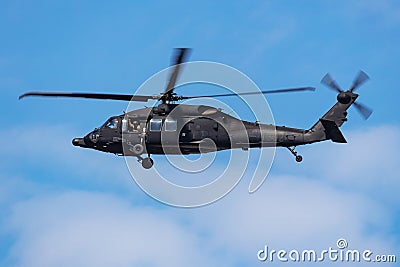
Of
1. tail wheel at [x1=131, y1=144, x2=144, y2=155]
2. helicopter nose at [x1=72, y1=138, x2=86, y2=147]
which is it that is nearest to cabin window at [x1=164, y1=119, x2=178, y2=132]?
tail wheel at [x1=131, y1=144, x2=144, y2=155]

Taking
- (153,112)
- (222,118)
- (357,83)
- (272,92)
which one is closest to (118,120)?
(153,112)

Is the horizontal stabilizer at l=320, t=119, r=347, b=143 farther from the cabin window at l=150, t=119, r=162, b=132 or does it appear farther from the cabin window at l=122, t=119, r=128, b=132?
the cabin window at l=122, t=119, r=128, b=132

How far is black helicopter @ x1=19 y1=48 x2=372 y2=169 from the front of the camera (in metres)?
42.9

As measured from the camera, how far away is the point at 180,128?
43.6 meters

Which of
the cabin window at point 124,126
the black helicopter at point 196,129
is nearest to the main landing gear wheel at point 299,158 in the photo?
the black helicopter at point 196,129

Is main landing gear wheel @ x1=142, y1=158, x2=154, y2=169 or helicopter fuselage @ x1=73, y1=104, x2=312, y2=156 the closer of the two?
helicopter fuselage @ x1=73, y1=104, x2=312, y2=156

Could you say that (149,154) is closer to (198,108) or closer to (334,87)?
(198,108)

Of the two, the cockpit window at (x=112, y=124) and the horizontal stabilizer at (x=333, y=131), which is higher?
the horizontal stabilizer at (x=333, y=131)

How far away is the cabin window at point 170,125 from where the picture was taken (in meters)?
43.7

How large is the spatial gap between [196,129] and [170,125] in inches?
52.3

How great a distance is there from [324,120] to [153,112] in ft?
27.9

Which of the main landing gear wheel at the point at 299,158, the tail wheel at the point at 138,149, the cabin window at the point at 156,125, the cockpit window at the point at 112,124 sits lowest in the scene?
the tail wheel at the point at 138,149

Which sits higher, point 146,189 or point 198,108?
point 198,108

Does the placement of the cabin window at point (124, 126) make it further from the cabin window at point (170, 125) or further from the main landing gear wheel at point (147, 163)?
the cabin window at point (170, 125)
